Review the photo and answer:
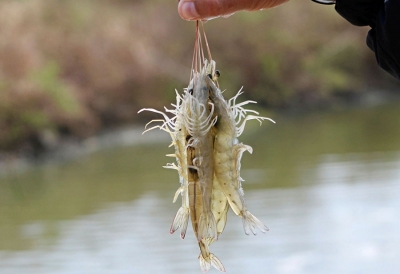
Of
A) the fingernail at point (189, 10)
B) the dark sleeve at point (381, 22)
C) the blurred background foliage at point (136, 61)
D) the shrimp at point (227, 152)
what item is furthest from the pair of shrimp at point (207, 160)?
the blurred background foliage at point (136, 61)

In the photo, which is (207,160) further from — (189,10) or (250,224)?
(189,10)

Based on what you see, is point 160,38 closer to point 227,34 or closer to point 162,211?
point 227,34

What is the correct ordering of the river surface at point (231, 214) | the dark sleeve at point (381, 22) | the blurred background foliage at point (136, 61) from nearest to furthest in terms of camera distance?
the dark sleeve at point (381, 22) → the river surface at point (231, 214) → the blurred background foliage at point (136, 61)

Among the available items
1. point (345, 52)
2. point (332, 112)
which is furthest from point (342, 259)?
point (345, 52)

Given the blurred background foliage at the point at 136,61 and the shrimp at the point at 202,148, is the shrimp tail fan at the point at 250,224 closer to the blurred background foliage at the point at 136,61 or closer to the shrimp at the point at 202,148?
the shrimp at the point at 202,148

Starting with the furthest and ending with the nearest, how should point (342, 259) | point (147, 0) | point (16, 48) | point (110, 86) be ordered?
point (147, 0), point (110, 86), point (16, 48), point (342, 259)

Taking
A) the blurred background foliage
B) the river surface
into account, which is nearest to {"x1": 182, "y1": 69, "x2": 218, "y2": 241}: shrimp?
the river surface

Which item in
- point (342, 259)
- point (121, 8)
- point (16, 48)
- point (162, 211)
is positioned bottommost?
point (342, 259)

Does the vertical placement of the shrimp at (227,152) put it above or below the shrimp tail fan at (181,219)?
above
